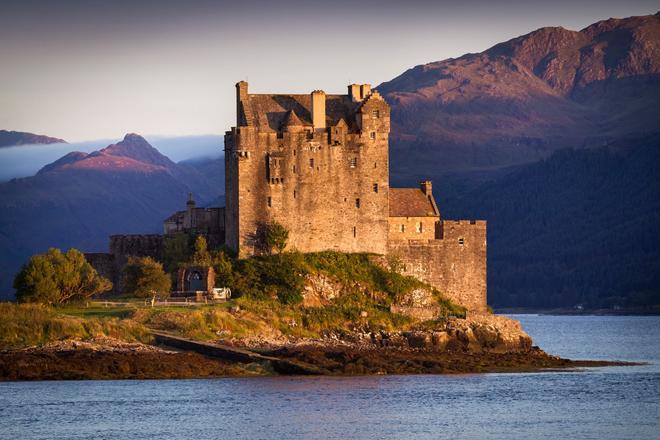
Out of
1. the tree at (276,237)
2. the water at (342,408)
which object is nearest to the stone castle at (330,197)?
the tree at (276,237)

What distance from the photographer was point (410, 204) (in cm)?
9556

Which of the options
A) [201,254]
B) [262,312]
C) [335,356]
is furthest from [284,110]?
[335,356]

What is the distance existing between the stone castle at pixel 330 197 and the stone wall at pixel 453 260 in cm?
6

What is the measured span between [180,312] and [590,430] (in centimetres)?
2779

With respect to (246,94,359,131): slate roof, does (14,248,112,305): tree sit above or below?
below

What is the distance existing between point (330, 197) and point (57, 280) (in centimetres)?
1698

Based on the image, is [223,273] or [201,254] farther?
[201,254]

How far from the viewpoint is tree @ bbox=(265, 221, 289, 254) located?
9012 cm

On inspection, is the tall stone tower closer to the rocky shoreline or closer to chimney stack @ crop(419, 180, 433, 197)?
chimney stack @ crop(419, 180, 433, 197)

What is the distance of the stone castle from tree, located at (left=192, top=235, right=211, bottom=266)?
6.13 ft

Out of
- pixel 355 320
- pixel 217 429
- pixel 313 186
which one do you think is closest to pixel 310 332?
pixel 355 320

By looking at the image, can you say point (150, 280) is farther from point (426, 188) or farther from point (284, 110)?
point (426, 188)

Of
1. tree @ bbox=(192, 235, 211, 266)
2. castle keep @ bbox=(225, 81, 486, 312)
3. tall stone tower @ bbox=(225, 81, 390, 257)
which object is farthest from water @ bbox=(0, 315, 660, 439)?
tall stone tower @ bbox=(225, 81, 390, 257)

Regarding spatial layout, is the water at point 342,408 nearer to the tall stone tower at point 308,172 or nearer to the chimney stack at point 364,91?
the tall stone tower at point 308,172
